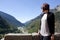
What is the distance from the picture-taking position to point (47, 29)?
4234mm

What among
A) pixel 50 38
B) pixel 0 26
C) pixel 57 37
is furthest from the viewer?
pixel 0 26

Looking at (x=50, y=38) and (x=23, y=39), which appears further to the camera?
(x=23, y=39)

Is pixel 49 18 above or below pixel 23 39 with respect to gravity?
above

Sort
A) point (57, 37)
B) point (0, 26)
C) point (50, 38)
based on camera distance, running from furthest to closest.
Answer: point (0, 26), point (57, 37), point (50, 38)

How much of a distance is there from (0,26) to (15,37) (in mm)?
122425

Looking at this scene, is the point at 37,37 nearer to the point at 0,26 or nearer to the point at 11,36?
the point at 11,36

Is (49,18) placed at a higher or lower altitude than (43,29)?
higher

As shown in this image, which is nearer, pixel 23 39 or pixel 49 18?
pixel 49 18


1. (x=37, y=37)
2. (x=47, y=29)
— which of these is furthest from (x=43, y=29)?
(x=37, y=37)

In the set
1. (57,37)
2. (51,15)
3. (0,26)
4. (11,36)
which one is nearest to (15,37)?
(11,36)

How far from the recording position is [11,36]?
535 cm

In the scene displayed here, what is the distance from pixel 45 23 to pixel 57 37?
4.13 feet

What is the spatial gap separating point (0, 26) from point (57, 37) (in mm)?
122694

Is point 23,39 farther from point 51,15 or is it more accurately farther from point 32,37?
point 51,15
